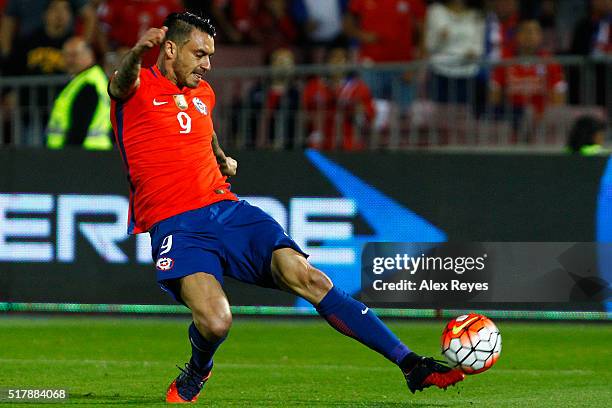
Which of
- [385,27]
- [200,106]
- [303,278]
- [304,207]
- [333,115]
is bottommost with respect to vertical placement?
[304,207]

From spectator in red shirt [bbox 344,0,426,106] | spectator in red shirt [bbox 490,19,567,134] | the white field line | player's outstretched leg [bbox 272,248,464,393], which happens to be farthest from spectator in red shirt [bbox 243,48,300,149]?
player's outstretched leg [bbox 272,248,464,393]

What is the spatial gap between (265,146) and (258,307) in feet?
12.0

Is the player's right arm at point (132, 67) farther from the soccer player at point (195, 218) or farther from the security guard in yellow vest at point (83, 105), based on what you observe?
the security guard in yellow vest at point (83, 105)

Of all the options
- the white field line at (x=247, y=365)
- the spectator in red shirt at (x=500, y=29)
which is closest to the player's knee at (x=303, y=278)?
the white field line at (x=247, y=365)

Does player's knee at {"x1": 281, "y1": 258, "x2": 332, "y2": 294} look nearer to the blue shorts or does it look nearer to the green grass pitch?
the blue shorts

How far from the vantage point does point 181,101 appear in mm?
8430

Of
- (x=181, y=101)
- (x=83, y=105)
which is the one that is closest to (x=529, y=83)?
(x=83, y=105)

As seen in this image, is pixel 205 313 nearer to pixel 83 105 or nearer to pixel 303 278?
pixel 303 278

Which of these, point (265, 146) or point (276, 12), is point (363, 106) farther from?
point (276, 12)

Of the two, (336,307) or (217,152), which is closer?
(336,307)

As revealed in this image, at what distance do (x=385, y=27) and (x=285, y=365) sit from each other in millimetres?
7949

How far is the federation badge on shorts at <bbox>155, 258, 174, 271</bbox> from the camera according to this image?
26.3ft

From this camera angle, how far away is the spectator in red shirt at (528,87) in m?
16.3

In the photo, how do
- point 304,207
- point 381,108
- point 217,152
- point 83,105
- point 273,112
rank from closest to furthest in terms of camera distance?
point 217,152 < point 304,207 < point 83,105 < point 273,112 < point 381,108
